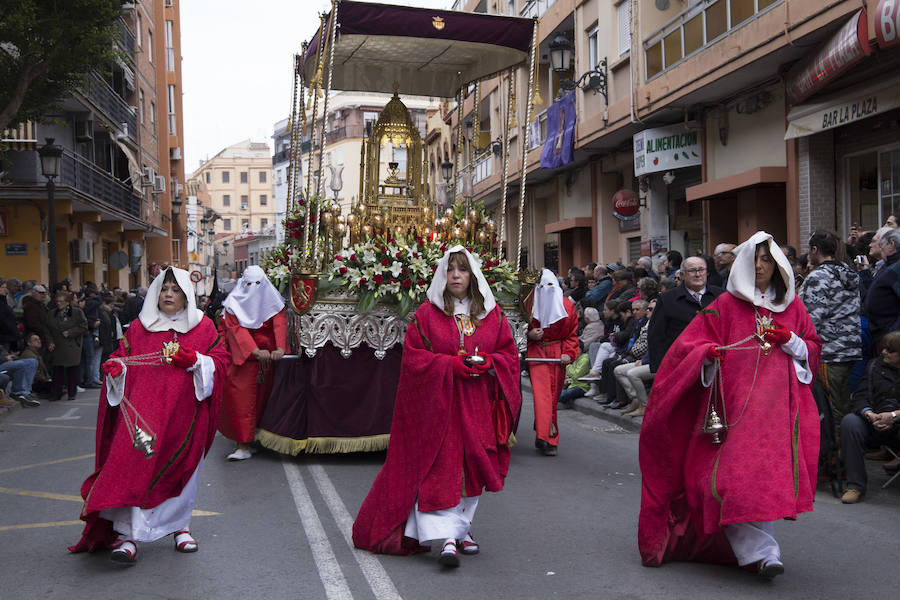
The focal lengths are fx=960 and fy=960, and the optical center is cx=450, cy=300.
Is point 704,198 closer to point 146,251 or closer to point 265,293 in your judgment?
point 265,293

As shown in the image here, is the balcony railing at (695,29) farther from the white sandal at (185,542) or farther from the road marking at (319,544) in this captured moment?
the white sandal at (185,542)

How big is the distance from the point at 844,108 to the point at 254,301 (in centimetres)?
826

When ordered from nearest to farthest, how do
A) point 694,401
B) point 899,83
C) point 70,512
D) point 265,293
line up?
point 694,401
point 70,512
point 265,293
point 899,83

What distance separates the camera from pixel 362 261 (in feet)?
30.5

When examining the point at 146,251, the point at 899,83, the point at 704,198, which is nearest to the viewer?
the point at 899,83

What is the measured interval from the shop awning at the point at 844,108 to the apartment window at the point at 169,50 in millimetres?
39185

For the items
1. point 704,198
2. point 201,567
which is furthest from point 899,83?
point 201,567

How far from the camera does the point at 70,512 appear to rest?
7.27 m

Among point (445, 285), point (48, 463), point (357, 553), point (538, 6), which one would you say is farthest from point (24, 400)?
point (538, 6)

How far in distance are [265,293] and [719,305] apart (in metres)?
5.10

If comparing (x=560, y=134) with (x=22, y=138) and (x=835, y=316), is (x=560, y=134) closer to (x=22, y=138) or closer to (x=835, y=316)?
(x=22, y=138)

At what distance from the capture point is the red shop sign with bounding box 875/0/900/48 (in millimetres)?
10203

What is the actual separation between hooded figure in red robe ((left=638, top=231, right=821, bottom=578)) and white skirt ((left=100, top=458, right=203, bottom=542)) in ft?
9.14

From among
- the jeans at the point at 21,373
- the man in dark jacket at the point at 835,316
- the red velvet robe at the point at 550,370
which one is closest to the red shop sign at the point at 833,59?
the man in dark jacket at the point at 835,316
